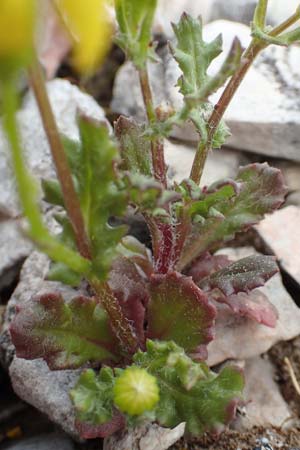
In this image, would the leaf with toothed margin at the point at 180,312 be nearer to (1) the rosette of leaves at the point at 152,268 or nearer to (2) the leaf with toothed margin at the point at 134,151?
(1) the rosette of leaves at the point at 152,268

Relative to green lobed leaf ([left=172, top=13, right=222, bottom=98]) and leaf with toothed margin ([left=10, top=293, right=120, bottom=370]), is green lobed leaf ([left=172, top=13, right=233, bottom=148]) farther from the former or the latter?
Answer: leaf with toothed margin ([left=10, top=293, right=120, bottom=370])

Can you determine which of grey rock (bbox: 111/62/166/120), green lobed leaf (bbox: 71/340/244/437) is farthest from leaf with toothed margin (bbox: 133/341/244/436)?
grey rock (bbox: 111/62/166/120)

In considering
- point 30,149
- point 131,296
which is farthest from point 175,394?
point 30,149

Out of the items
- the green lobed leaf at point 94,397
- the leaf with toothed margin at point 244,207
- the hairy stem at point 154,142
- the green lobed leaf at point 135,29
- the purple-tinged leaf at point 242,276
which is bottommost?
the green lobed leaf at point 94,397

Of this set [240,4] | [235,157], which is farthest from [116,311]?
[240,4]

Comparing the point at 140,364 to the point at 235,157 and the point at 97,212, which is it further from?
the point at 235,157

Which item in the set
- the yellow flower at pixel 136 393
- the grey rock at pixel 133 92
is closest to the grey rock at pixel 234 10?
the grey rock at pixel 133 92
